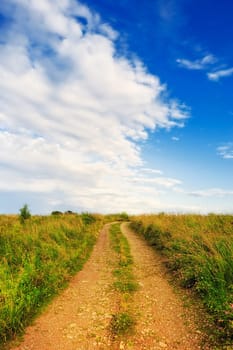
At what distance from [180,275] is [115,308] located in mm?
2938

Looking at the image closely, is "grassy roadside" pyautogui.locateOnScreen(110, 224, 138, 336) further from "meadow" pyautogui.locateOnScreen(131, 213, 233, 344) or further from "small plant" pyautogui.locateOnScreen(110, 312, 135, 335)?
"meadow" pyautogui.locateOnScreen(131, 213, 233, 344)

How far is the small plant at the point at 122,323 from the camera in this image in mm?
4903

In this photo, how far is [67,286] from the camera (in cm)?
753

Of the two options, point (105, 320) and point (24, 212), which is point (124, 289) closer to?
point (105, 320)

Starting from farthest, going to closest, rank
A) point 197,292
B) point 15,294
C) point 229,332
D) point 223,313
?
point 197,292, point 15,294, point 223,313, point 229,332

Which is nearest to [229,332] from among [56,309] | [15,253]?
[56,309]

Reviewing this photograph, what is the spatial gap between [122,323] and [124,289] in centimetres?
203

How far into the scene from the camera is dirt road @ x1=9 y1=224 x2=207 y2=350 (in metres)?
4.57

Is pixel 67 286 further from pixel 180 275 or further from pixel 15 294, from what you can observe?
pixel 180 275

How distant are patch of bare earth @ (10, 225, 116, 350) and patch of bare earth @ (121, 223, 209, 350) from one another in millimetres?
588

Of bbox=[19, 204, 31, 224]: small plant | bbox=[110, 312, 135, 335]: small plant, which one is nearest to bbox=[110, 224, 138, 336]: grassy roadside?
bbox=[110, 312, 135, 335]: small plant

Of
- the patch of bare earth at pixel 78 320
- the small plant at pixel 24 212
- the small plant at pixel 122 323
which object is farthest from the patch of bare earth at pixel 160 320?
the small plant at pixel 24 212

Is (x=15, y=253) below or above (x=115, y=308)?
above

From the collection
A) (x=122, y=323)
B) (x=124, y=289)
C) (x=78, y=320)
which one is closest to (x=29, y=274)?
(x=78, y=320)
